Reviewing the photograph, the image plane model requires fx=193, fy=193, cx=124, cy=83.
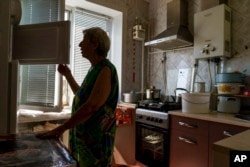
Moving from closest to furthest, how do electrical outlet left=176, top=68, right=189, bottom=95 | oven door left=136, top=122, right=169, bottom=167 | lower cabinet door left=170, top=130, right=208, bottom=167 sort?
lower cabinet door left=170, top=130, right=208, bottom=167
oven door left=136, top=122, right=169, bottom=167
electrical outlet left=176, top=68, right=189, bottom=95

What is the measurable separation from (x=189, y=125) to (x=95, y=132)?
1174 mm

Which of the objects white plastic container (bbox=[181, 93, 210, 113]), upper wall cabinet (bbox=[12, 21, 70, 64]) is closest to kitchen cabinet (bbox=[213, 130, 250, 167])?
upper wall cabinet (bbox=[12, 21, 70, 64])

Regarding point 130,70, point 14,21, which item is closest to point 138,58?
point 130,70

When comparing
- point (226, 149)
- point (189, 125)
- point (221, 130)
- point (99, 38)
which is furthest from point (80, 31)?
point (226, 149)

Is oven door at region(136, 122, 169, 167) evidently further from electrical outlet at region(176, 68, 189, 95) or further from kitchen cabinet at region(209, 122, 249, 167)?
electrical outlet at region(176, 68, 189, 95)

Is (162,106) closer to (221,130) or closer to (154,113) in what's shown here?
(154,113)

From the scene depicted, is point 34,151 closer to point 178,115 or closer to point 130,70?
point 178,115

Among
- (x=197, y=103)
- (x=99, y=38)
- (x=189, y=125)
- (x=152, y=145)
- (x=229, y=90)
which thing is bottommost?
(x=152, y=145)

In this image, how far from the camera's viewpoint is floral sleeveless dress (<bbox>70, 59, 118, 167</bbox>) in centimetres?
101

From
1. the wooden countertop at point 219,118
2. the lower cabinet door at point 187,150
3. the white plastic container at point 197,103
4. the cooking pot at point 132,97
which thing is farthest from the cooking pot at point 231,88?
the cooking pot at point 132,97

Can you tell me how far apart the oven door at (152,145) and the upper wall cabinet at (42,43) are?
1.37 m

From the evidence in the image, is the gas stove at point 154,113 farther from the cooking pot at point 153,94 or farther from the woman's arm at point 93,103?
the woman's arm at point 93,103

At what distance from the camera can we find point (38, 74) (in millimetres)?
2012

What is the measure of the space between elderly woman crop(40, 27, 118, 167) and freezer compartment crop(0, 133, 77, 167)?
0.15 metres
